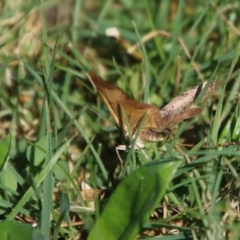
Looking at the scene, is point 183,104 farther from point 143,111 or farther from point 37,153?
point 37,153

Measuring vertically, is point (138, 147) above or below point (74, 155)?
above

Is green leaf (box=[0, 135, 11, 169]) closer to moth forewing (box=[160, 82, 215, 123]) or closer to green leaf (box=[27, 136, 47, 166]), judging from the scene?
green leaf (box=[27, 136, 47, 166])

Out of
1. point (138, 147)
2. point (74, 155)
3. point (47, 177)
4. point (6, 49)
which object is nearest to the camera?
point (47, 177)

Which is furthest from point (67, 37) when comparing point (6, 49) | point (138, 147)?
point (138, 147)

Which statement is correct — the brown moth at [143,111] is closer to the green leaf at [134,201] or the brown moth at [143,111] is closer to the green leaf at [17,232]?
the green leaf at [134,201]

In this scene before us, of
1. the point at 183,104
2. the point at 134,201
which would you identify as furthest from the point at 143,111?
the point at 134,201

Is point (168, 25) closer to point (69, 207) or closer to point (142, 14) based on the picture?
point (142, 14)

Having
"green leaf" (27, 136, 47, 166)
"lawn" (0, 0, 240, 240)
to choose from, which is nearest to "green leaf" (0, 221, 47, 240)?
"lawn" (0, 0, 240, 240)
